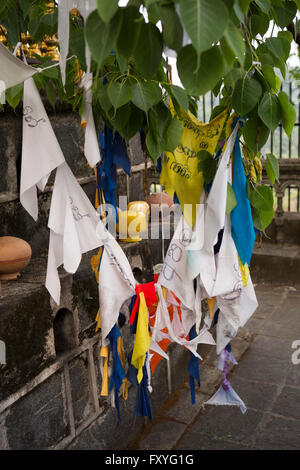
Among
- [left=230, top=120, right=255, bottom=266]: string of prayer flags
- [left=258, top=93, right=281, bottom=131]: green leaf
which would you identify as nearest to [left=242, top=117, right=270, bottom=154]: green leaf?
[left=258, top=93, right=281, bottom=131]: green leaf

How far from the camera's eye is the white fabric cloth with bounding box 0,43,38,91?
72.1 inches

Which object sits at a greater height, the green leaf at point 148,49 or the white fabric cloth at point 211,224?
the green leaf at point 148,49

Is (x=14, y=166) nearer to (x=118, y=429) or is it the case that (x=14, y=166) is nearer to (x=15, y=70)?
(x=15, y=70)

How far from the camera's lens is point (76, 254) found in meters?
2.21

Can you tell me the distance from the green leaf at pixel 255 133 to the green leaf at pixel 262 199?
29 centimetres

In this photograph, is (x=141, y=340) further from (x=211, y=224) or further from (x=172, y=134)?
(x=172, y=134)

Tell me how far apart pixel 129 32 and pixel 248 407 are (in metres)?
2.99

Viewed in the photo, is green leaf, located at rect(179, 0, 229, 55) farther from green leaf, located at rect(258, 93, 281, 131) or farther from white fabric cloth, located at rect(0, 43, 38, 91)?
white fabric cloth, located at rect(0, 43, 38, 91)

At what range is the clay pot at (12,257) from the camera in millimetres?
2572

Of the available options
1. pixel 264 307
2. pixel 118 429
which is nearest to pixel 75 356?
pixel 118 429

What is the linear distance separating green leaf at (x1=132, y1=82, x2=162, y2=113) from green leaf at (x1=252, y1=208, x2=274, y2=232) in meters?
0.81

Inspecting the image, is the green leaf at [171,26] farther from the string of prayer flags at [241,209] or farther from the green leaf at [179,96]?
the string of prayer flags at [241,209]

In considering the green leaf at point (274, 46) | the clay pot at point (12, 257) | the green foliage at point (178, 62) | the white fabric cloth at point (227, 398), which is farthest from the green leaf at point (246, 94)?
the white fabric cloth at point (227, 398)

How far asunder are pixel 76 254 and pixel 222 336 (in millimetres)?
889
